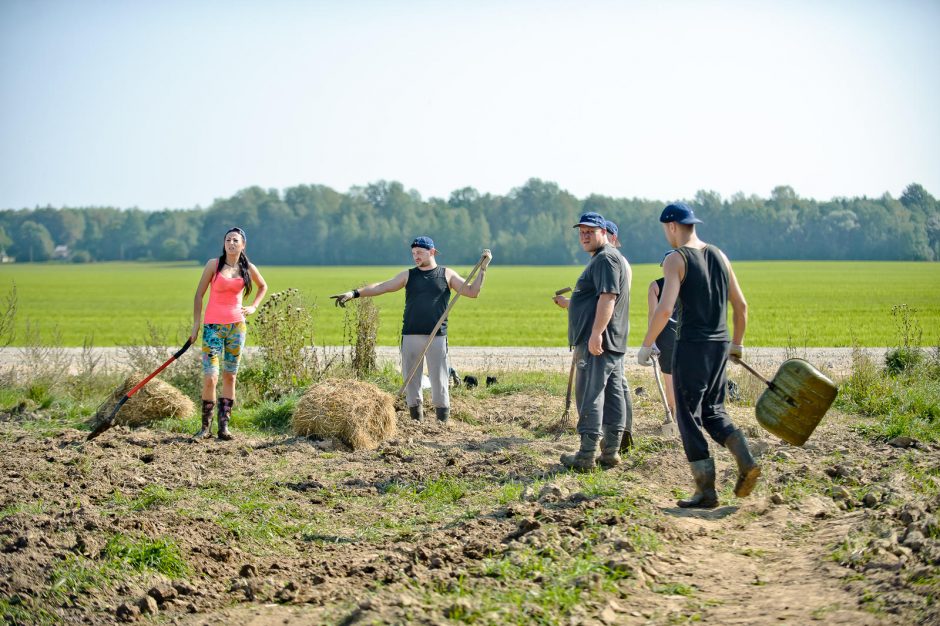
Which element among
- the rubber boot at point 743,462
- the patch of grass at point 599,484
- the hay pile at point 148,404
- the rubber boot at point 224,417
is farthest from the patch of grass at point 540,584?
the hay pile at point 148,404

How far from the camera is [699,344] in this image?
6379 millimetres

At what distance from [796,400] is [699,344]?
2.96 ft

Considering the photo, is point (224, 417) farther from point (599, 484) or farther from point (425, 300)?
point (599, 484)

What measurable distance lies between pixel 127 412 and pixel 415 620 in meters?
7.00

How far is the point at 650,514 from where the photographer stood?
6176 mm

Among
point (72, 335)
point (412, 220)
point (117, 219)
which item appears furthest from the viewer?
point (117, 219)

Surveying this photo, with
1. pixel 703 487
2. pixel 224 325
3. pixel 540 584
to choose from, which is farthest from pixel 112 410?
pixel 540 584

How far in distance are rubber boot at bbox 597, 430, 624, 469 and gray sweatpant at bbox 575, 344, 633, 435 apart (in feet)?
0.18

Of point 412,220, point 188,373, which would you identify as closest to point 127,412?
point 188,373

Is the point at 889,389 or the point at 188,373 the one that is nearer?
the point at 889,389

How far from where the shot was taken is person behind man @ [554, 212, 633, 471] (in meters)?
7.47

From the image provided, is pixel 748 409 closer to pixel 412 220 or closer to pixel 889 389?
pixel 889 389

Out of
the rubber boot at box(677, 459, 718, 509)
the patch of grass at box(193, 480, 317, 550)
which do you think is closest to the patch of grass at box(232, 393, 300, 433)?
the patch of grass at box(193, 480, 317, 550)

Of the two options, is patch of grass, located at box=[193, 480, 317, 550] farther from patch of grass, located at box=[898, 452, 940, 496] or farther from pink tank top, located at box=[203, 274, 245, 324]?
patch of grass, located at box=[898, 452, 940, 496]
